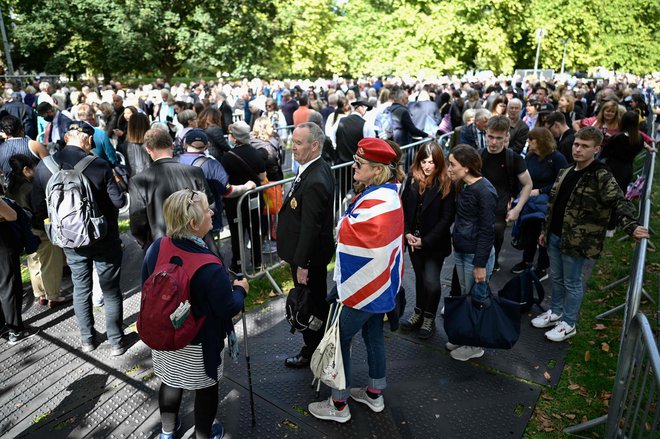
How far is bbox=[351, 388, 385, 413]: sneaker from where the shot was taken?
3.72 m

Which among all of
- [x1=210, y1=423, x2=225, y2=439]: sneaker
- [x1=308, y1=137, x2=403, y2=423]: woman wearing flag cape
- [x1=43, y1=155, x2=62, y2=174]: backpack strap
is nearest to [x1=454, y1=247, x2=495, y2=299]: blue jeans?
[x1=308, y1=137, x2=403, y2=423]: woman wearing flag cape

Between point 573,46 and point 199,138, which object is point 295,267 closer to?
point 199,138

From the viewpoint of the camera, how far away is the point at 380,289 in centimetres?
321

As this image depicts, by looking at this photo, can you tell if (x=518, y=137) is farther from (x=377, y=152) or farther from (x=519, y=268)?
(x=377, y=152)

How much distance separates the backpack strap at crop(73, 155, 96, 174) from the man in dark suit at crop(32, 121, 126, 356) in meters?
0.02

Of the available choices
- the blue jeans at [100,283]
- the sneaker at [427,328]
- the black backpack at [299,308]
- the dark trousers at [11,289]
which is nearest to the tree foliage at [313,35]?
the sneaker at [427,328]

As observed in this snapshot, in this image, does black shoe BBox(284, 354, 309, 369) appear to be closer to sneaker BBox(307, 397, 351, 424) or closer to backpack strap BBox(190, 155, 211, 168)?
sneaker BBox(307, 397, 351, 424)

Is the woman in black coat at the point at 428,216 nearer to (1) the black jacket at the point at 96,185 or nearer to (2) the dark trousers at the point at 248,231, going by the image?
(2) the dark trousers at the point at 248,231

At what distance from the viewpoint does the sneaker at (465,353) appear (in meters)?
4.45

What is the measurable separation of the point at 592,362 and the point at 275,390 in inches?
117

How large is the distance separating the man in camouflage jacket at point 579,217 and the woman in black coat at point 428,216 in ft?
3.45

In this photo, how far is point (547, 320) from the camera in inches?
197

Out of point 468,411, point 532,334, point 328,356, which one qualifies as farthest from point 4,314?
point 532,334

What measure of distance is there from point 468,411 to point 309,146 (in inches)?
97.1
